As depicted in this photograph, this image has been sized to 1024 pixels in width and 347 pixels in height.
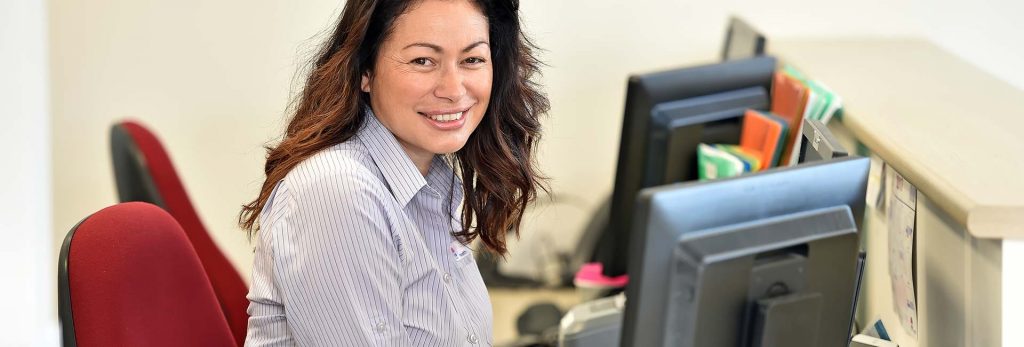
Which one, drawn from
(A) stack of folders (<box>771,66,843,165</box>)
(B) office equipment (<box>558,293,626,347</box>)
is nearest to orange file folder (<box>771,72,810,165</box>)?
(A) stack of folders (<box>771,66,843,165</box>)

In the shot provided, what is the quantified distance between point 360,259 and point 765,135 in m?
1.02

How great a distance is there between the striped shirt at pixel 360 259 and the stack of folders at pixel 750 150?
649 mm

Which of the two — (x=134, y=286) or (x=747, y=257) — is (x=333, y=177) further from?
(x=747, y=257)

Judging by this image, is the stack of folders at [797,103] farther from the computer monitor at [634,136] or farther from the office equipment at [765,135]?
the computer monitor at [634,136]

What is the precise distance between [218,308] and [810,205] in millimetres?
828

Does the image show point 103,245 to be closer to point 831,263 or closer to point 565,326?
point 565,326

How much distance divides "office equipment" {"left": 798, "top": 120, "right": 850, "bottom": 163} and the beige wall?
185 cm

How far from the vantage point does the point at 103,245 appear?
1453 millimetres

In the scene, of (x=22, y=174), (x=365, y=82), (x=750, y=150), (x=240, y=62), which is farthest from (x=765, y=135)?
(x=240, y=62)

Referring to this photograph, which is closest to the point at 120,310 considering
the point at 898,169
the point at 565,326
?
the point at 565,326

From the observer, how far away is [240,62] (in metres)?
3.58

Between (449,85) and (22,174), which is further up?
(449,85)

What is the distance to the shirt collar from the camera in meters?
1.59

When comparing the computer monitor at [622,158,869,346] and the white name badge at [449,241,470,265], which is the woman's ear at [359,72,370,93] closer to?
the white name badge at [449,241,470,265]
